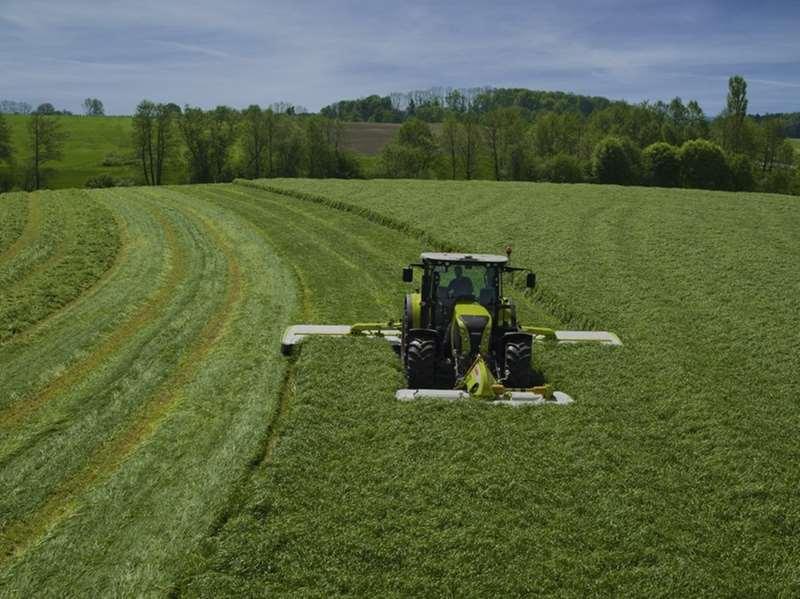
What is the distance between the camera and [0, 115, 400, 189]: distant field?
8831cm

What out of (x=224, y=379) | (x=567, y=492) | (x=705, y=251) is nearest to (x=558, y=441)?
(x=567, y=492)

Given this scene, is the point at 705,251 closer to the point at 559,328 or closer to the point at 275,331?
the point at 559,328

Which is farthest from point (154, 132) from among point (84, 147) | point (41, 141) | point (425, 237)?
point (425, 237)

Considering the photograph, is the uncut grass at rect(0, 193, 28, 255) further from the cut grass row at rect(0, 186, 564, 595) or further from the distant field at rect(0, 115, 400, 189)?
the distant field at rect(0, 115, 400, 189)

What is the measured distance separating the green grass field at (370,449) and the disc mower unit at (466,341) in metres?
0.47

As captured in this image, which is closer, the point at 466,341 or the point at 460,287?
the point at 466,341

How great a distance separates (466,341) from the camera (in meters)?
12.1

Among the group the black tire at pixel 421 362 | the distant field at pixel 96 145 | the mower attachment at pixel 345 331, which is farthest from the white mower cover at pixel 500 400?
the distant field at pixel 96 145

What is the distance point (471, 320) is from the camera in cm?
1219

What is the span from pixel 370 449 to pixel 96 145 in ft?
385

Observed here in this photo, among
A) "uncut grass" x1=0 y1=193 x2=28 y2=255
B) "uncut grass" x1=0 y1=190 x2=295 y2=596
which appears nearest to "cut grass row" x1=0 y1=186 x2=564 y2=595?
"uncut grass" x1=0 y1=190 x2=295 y2=596

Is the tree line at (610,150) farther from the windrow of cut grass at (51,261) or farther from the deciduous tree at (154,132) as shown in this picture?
the windrow of cut grass at (51,261)

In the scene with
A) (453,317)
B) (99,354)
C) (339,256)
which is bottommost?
(99,354)

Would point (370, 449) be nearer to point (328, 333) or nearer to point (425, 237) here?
point (328, 333)
